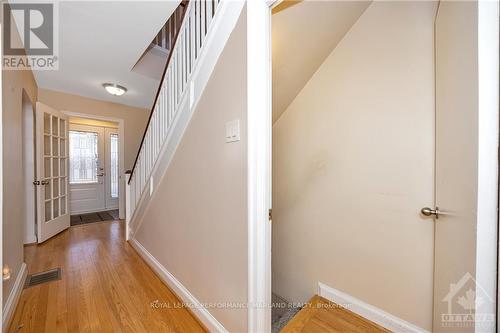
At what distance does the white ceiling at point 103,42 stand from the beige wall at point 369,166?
61.8 inches

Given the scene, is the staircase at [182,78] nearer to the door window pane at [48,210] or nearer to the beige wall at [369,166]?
the beige wall at [369,166]

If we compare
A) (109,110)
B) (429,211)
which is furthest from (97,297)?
(109,110)

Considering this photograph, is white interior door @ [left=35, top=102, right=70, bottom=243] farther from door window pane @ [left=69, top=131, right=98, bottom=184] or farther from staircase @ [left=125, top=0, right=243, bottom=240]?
staircase @ [left=125, top=0, right=243, bottom=240]

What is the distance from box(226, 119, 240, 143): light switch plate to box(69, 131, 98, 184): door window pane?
16.1 ft

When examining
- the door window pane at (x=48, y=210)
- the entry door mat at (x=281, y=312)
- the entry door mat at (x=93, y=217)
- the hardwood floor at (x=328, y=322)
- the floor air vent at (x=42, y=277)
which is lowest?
the entry door mat at (x=281, y=312)

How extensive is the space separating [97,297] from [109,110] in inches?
140

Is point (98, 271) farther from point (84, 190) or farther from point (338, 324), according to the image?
point (84, 190)

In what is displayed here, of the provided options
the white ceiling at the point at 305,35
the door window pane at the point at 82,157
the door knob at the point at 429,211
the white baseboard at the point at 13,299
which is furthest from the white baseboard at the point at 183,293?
the door window pane at the point at 82,157

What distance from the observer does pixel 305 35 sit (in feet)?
4.48

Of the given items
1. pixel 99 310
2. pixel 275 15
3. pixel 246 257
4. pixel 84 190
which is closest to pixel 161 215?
pixel 99 310

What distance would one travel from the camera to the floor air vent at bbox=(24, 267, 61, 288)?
1.93m

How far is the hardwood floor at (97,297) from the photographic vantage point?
1.43m

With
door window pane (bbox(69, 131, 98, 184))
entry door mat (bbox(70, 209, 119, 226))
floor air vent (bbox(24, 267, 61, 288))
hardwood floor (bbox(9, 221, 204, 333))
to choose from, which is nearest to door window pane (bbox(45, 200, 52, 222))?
hardwood floor (bbox(9, 221, 204, 333))

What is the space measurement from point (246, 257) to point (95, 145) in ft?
17.1
